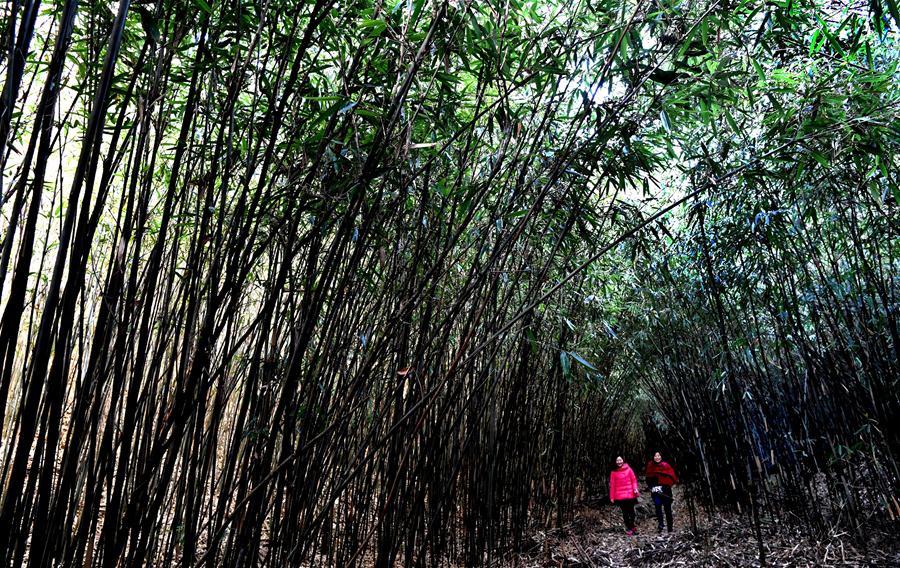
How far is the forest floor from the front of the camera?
3941 mm

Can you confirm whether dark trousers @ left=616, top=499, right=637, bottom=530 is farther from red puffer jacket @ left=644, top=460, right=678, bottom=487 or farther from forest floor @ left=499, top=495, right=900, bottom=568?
red puffer jacket @ left=644, top=460, right=678, bottom=487

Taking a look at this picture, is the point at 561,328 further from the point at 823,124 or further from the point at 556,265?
the point at 823,124

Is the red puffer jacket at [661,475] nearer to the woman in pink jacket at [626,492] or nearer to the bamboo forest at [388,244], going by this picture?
the woman in pink jacket at [626,492]

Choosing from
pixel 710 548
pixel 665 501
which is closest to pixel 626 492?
pixel 665 501

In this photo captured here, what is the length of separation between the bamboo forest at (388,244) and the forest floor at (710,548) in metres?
0.04

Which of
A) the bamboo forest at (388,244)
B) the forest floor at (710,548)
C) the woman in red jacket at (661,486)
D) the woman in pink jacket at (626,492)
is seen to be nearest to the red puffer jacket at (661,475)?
the woman in red jacket at (661,486)

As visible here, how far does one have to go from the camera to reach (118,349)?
1.46 meters

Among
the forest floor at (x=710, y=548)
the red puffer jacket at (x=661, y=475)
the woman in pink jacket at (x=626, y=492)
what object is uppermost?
the red puffer jacket at (x=661, y=475)

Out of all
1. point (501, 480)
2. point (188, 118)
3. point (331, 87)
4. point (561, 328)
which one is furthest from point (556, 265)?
point (188, 118)

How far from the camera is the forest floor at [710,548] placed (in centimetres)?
394

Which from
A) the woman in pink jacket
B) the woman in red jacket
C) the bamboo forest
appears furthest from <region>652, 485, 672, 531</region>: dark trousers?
the bamboo forest

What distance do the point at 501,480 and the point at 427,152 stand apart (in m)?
2.66

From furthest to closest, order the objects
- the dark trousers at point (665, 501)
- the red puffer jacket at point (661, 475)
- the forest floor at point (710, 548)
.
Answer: the red puffer jacket at point (661, 475), the dark trousers at point (665, 501), the forest floor at point (710, 548)

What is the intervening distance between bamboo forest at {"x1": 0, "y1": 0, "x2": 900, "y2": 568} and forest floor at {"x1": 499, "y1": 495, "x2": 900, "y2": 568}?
0.15 ft
